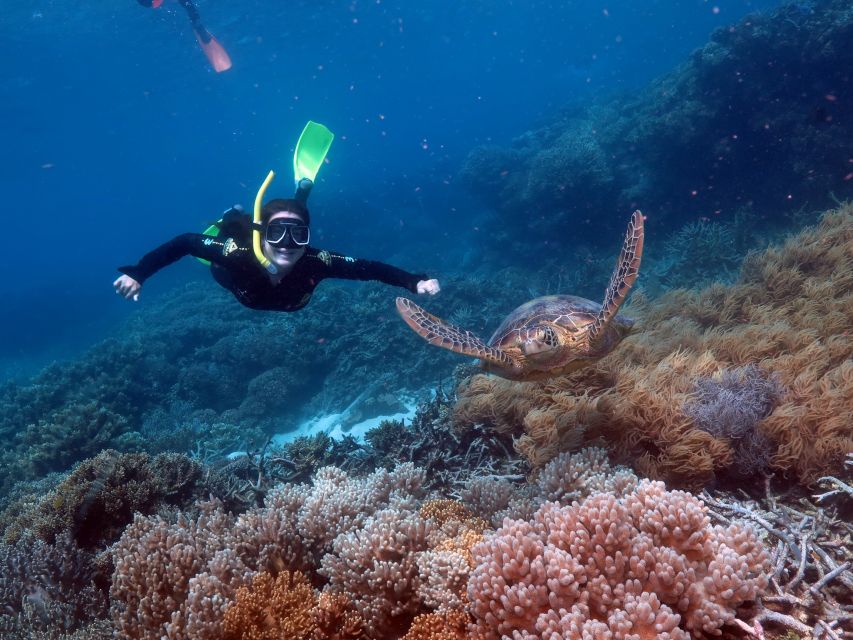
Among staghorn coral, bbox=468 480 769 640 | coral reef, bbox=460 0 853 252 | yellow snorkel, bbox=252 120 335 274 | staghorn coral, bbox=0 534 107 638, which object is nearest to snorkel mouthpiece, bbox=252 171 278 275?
yellow snorkel, bbox=252 120 335 274

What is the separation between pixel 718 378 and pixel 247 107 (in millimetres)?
88477

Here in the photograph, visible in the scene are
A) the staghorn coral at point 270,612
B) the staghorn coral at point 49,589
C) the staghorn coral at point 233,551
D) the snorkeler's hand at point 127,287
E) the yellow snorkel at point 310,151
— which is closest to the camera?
A: the staghorn coral at point 270,612

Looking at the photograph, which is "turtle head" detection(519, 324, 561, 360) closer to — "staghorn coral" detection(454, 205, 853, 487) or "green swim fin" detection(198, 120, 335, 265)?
"staghorn coral" detection(454, 205, 853, 487)

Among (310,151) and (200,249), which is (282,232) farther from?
(310,151)

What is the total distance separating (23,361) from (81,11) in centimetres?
2395

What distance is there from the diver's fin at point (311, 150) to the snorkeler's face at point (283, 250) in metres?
2.32

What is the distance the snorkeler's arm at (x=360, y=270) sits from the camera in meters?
5.52

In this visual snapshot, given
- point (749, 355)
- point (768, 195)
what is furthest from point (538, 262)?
point (749, 355)

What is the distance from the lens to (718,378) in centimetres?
453

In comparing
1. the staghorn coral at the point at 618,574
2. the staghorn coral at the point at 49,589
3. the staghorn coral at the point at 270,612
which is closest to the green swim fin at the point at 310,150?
the staghorn coral at the point at 49,589

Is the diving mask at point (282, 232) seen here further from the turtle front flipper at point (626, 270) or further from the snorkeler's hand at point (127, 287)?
the turtle front flipper at point (626, 270)

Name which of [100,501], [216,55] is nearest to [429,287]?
[100,501]

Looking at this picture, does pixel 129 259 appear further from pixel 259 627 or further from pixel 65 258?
pixel 259 627

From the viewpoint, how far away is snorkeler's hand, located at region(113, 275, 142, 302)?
4664mm
